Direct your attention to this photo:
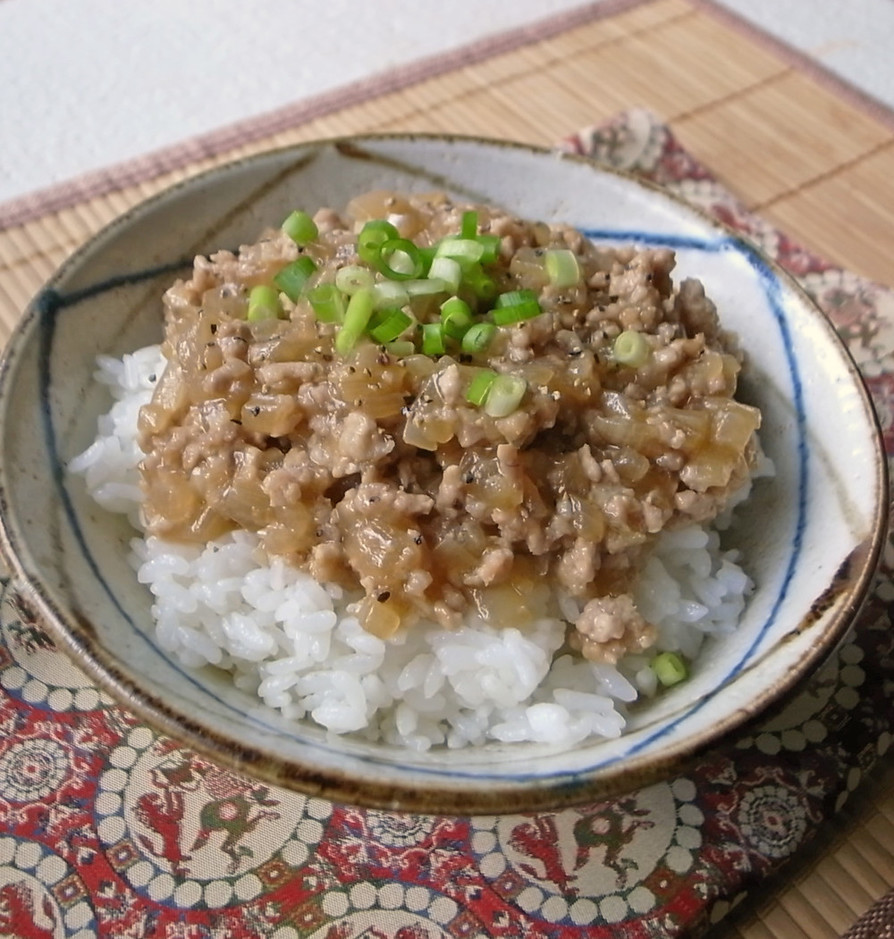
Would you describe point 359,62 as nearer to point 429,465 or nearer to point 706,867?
point 429,465

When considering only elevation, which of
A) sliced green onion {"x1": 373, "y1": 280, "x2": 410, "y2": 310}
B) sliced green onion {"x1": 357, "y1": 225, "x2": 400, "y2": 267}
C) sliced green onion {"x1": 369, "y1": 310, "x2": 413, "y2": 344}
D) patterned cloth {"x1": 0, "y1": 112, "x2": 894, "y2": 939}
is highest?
sliced green onion {"x1": 357, "y1": 225, "x2": 400, "y2": 267}

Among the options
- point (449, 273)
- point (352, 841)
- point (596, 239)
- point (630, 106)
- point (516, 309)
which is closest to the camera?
point (352, 841)

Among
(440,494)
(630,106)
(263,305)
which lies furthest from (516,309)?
(630,106)

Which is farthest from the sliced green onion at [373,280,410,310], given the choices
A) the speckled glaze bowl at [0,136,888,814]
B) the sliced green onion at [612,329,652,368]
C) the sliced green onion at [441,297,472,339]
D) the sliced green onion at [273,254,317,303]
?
the speckled glaze bowl at [0,136,888,814]

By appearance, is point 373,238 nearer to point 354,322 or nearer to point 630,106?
point 354,322

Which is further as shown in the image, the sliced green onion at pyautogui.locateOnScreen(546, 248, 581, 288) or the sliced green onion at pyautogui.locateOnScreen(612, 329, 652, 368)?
the sliced green onion at pyautogui.locateOnScreen(546, 248, 581, 288)

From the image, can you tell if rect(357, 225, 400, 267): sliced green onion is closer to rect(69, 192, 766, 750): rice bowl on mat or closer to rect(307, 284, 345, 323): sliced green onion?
rect(69, 192, 766, 750): rice bowl on mat

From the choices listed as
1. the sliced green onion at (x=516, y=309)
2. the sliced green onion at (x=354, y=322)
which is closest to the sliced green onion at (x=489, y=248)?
the sliced green onion at (x=516, y=309)
